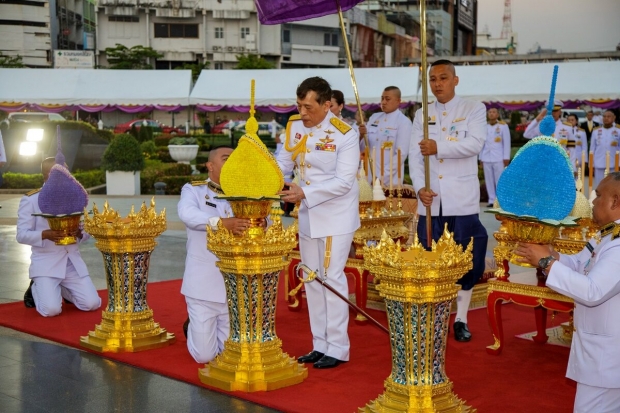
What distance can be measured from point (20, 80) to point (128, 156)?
32.1 ft

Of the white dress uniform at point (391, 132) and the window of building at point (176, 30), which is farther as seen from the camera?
the window of building at point (176, 30)

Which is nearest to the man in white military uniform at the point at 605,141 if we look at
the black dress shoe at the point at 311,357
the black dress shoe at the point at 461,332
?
the black dress shoe at the point at 461,332

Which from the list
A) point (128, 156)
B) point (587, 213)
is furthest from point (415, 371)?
point (128, 156)

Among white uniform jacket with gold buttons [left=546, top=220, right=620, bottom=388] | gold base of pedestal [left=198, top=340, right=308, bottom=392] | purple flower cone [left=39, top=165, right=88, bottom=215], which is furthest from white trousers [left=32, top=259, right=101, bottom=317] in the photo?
white uniform jacket with gold buttons [left=546, top=220, right=620, bottom=388]

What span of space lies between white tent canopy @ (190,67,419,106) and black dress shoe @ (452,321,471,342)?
56.2 ft

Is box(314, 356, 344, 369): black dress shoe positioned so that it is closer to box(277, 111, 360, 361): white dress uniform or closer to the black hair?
box(277, 111, 360, 361): white dress uniform

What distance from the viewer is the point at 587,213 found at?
6.04 metres

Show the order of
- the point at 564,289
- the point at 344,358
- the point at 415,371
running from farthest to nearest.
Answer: the point at 344,358 < the point at 415,371 < the point at 564,289

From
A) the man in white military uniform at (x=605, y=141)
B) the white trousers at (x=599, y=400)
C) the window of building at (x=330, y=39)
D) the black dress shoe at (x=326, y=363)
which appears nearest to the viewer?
the white trousers at (x=599, y=400)

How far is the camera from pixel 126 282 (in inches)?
235

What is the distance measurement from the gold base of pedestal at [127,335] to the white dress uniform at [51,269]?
3.66ft

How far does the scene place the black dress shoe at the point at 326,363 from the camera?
207 inches

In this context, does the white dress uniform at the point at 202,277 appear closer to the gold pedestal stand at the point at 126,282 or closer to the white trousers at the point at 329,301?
the gold pedestal stand at the point at 126,282

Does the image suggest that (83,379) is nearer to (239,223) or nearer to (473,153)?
(239,223)
